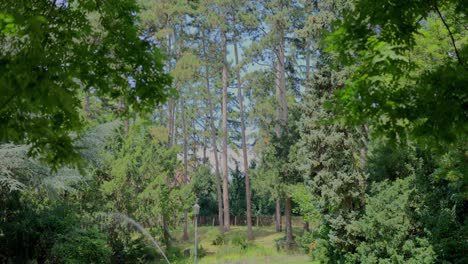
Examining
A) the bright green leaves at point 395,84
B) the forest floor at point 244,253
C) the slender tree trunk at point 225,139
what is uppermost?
the slender tree trunk at point 225,139

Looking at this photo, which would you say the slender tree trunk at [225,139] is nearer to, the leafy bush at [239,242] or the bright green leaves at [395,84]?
the leafy bush at [239,242]

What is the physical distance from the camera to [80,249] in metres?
14.5

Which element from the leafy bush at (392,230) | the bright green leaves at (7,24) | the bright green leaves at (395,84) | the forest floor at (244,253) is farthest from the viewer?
the forest floor at (244,253)

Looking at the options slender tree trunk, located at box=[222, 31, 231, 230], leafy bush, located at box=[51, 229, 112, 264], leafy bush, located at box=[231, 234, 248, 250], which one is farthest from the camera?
slender tree trunk, located at box=[222, 31, 231, 230]

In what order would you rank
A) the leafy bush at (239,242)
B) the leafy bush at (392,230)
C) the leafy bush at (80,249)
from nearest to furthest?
1. the leafy bush at (392,230)
2. the leafy bush at (80,249)
3. the leafy bush at (239,242)

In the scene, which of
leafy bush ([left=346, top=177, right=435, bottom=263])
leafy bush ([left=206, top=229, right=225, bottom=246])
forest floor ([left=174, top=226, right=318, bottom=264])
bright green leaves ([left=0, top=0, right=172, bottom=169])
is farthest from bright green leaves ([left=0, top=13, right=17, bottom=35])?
leafy bush ([left=206, top=229, right=225, bottom=246])

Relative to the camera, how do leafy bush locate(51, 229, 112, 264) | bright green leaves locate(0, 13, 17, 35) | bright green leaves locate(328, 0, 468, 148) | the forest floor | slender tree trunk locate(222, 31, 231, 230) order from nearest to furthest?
1. bright green leaves locate(0, 13, 17, 35)
2. bright green leaves locate(328, 0, 468, 148)
3. leafy bush locate(51, 229, 112, 264)
4. the forest floor
5. slender tree trunk locate(222, 31, 231, 230)

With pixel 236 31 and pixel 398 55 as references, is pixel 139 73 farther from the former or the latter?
pixel 236 31

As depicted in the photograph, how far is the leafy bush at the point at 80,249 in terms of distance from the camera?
14164mm

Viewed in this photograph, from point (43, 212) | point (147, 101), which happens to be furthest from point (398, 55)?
point (43, 212)

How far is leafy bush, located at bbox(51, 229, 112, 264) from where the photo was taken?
46.5 feet

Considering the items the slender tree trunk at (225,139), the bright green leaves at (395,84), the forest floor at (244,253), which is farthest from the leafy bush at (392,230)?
the slender tree trunk at (225,139)

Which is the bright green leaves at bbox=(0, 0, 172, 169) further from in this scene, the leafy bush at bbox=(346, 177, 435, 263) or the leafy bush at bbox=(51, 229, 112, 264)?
the leafy bush at bbox=(51, 229, 112, 264)

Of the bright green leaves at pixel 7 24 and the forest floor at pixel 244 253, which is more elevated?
the bright green leaves at pixel 7 24
